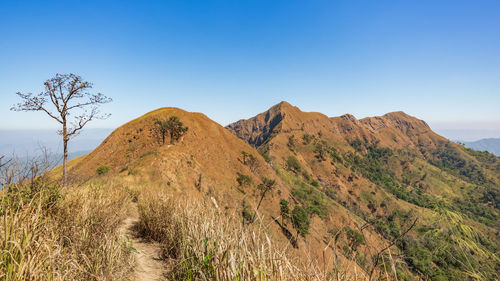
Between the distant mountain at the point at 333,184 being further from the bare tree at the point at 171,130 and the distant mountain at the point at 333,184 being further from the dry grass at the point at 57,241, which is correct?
the dry grass at the point at 57,241

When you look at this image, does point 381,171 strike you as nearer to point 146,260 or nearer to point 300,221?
point 300,221

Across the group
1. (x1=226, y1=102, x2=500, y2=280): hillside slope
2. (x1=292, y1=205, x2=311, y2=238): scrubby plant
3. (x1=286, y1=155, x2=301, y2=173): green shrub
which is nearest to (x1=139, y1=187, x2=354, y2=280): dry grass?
(x1=226, y1=102, x2=500, y2=280): hillside slope

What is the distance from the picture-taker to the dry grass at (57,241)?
2.51 metres

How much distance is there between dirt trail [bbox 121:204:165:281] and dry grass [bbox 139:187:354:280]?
7.1 inches

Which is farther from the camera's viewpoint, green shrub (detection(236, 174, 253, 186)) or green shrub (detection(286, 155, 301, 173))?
green shrub (detection(286, 155, 301, 173))

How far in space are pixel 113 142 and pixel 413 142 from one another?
235 metres

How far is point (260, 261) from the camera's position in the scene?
90.7 inches

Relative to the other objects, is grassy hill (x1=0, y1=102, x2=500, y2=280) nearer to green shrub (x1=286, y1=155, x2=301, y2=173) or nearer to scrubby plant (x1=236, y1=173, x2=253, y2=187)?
scrubby plant (x1=236, y1=173, x2=253, y2=187)

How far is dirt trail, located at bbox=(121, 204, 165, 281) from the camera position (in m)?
3.65

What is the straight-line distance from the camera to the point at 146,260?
4133 millimetres

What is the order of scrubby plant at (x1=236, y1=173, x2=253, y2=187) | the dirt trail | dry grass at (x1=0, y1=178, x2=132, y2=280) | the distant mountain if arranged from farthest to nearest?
scrubby plant at (x1=236, y1=173, x2=253, y2=187) → the dirt trail → the distant mountain → dry grass at (x1=0, y1=178, x2=132, y2=280)

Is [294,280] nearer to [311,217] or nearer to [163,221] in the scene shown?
[163,221]

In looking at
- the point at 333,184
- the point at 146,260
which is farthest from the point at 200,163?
the point at 333,184

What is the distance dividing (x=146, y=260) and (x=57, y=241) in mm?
1494
